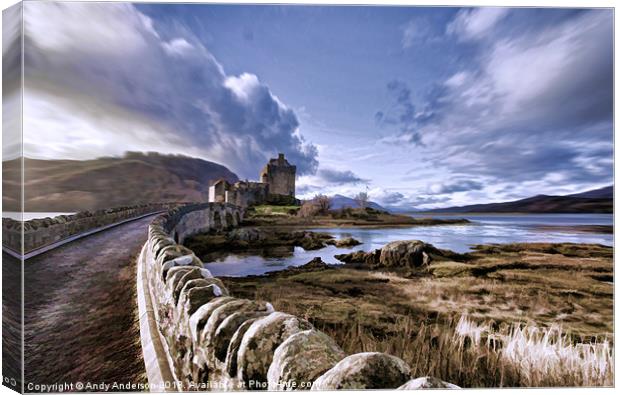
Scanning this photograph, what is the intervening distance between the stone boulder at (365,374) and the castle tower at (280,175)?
7.88 feet

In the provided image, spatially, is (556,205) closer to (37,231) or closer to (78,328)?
(78,328)

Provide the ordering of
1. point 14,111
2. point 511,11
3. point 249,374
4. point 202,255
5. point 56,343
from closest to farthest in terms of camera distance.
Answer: point 249,374
point 56,343
point 14,111
point 511,11
point 202,255

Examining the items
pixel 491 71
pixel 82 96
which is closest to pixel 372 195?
pixel 491 71

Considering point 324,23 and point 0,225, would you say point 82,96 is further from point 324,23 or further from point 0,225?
point 324,23

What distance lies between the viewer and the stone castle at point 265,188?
3715mm

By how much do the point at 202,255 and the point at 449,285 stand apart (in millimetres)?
3348

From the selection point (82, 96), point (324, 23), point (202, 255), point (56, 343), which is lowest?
point (56, 343)

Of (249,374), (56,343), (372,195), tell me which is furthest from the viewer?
(372,195)

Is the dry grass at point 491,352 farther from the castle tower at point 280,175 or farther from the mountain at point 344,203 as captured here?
the castle tower at point 280,175

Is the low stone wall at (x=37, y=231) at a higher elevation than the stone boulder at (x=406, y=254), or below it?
higher

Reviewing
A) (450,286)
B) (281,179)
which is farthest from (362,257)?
(281,179)

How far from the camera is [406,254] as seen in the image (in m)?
3.61

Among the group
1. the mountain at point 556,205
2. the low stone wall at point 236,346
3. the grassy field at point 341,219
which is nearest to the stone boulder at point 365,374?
the low stone wall at point 236,346

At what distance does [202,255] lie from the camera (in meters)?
4.12
